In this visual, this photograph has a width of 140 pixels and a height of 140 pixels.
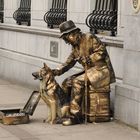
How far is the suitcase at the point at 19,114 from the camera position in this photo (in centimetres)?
1004

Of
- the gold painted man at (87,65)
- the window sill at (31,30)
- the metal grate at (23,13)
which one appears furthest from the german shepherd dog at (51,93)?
the metal grate at (23,13)

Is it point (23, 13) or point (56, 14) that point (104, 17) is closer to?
point (56, 14)

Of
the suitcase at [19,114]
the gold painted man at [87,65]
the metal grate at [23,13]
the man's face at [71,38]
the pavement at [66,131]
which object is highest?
the metal grate at [23,13]

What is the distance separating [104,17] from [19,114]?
122 inches

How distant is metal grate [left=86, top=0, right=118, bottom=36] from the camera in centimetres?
1158

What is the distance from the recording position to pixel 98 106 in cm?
1009

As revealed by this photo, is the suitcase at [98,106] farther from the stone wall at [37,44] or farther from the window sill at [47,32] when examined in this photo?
the window sill at [47,32]

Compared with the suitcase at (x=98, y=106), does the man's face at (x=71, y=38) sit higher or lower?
higher

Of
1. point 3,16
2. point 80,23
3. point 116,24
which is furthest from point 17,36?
point 116,24

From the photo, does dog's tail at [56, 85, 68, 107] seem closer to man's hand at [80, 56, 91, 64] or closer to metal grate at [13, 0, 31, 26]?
man's hand at [80, 56, 91, 64]

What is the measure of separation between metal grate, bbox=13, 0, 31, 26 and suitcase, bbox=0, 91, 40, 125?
21.0 ft

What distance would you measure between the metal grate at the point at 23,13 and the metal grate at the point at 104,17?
435 cm

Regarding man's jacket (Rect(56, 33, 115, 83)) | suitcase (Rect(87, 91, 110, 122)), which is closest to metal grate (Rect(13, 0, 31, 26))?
man's jacket (Rect(56, 33, 115, 83))

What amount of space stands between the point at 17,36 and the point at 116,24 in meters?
6.09
